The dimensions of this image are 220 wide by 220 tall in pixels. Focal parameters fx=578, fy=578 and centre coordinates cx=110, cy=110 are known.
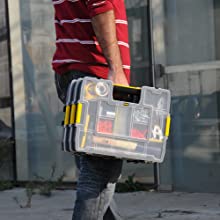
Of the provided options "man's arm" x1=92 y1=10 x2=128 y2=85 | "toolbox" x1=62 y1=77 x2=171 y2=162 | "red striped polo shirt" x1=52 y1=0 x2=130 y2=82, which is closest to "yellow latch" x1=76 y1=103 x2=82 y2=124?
"toolbox" x1=62 y1=77 x2=171 y2=162

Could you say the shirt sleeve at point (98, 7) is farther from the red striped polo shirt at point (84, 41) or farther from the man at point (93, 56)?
the red striped polo shirt at point (84, 41)

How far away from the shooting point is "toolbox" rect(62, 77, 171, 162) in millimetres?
2564

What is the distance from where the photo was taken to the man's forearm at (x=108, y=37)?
2703 millimetres

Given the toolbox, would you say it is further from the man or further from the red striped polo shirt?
the red striped polo shirt

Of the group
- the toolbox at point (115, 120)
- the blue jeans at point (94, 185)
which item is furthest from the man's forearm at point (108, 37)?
the blue jeans at point (94, 185)

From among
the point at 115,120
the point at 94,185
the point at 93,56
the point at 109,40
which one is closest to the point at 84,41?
the point at 93,56

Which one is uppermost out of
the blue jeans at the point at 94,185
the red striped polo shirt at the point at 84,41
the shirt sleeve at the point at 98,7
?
the shirt sleeve at the point at 98,7

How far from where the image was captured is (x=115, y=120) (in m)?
2.64

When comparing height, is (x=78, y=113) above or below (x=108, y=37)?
below

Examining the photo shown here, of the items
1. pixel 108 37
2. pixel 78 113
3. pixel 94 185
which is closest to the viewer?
pixel 78 113

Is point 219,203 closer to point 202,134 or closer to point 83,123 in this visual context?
point 202,134

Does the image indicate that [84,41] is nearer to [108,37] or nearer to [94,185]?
[108,37]

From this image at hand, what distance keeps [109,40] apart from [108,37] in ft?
0.05

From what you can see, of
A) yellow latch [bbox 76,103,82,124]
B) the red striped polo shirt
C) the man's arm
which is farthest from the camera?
the red striped polo shirt
